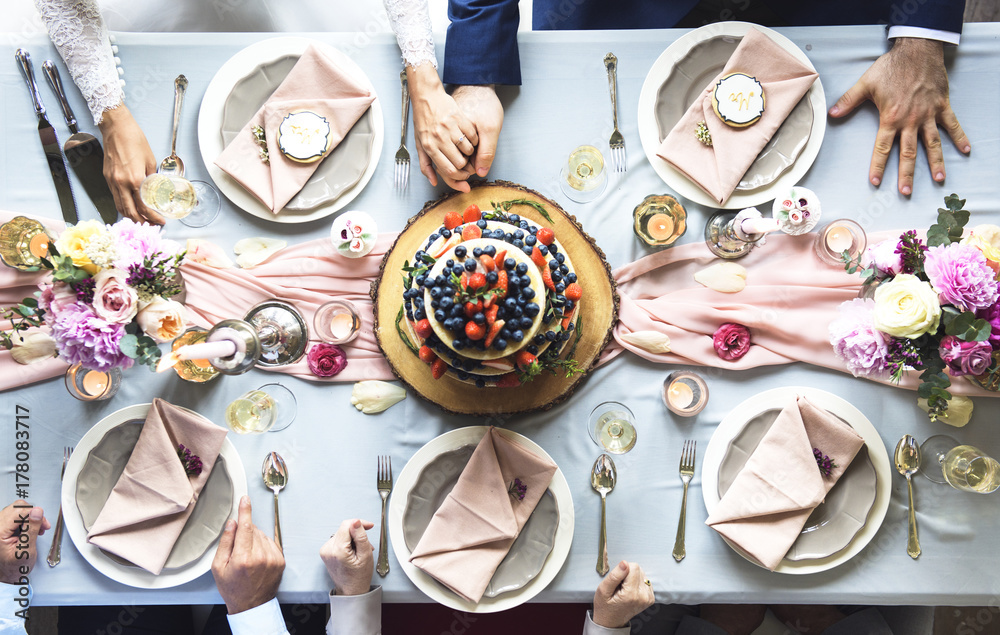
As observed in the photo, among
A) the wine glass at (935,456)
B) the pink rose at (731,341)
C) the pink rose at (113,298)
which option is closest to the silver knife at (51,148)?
the pink rose at (113,298)

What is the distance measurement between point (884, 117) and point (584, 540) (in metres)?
1.63

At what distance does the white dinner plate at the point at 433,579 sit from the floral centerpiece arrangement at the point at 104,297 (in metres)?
0.78

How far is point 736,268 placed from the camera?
178 centimetres

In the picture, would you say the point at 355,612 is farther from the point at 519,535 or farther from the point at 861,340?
the point at 861,340

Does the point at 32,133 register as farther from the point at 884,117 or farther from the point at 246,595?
the point at 884,117

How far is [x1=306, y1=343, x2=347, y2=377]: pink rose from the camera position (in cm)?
174

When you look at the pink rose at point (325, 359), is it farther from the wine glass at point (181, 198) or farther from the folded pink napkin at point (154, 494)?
the wine glass at point (181, 198)

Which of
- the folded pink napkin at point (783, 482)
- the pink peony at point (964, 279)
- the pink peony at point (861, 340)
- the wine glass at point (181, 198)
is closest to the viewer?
the pink peony at point (964, 279)

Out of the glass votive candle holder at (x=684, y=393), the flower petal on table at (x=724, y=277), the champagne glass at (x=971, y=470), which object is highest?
the flower petal on table at (x=724, y=277)

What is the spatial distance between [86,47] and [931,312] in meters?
2.45

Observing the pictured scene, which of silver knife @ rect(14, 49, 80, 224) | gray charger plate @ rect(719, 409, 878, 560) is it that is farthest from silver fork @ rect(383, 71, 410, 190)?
gray charger plate @ rect(719, 409, 878, 560)

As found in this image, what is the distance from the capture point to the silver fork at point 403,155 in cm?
182

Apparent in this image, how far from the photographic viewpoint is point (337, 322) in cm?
178

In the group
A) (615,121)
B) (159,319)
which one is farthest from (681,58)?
(159,319)
